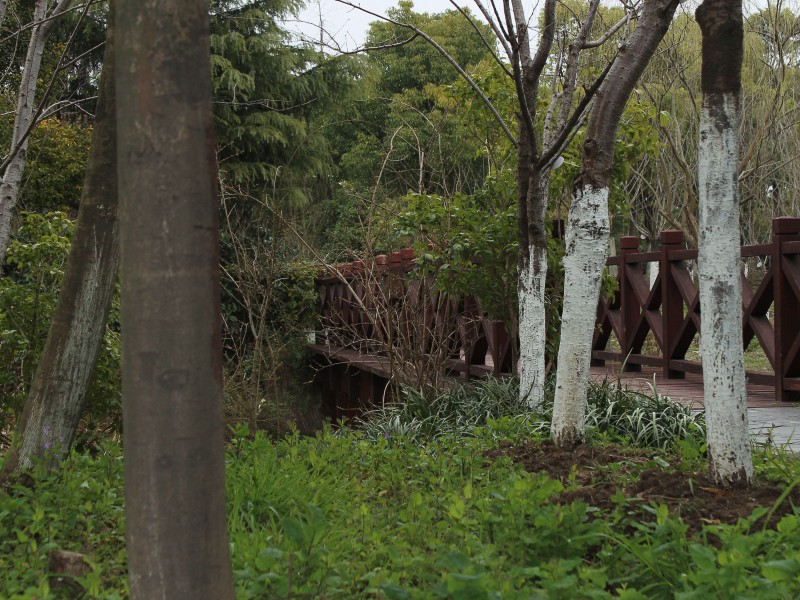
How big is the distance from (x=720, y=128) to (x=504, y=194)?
177 inches

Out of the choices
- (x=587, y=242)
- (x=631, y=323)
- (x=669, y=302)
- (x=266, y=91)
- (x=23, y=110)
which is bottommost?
(x=631, y=323)

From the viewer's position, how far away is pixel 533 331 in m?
6.71

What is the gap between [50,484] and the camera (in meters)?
3.88

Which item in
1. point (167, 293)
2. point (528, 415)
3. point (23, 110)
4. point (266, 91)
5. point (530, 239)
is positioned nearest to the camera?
point (167, 293)

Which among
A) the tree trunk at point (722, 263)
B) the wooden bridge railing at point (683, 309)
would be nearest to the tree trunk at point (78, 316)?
the tree trunk at point (722, 263)

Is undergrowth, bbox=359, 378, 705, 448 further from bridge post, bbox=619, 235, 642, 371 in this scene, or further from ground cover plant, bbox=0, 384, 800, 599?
bridge post, bbox=619, 235, 642, 371

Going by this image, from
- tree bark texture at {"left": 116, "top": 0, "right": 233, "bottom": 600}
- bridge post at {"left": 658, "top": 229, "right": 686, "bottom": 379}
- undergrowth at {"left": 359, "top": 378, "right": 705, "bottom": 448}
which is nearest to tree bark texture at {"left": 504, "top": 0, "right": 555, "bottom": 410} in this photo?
undergrowth at {"left": 359, "top": 378, "right": 705, "bottom": 448}

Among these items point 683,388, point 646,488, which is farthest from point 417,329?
point 646,488

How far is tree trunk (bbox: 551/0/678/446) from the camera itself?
4.67 m

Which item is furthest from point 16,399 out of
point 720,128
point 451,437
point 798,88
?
point 798,88

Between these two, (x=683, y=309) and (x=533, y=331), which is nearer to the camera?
(x=533, y=331)

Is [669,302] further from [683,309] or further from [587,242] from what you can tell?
[587,242]

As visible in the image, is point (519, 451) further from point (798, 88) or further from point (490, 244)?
point (798, 88)

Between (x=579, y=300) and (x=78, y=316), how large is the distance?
2.51 metres
